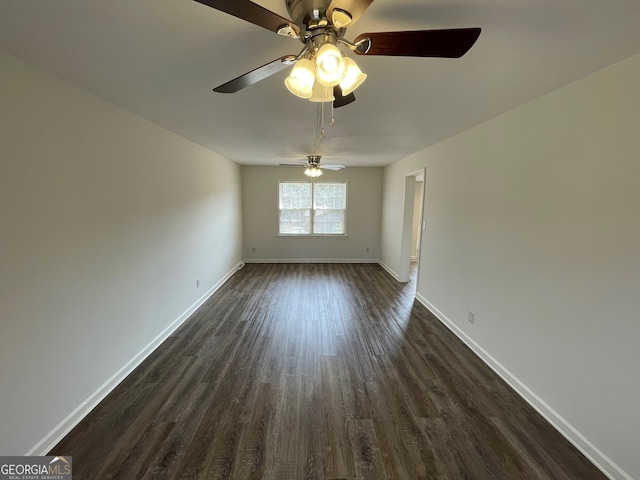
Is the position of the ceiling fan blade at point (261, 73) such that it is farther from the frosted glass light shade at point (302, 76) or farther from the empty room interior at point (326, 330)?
the frosted glass light shade at point (302, 76)

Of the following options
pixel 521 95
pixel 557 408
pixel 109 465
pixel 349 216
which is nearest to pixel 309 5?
pixel 521 95

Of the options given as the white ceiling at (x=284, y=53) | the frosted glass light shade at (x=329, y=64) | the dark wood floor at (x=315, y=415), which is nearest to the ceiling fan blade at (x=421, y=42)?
the frosted glass light shade at (x=329, y=64)

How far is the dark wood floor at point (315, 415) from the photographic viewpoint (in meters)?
1.58

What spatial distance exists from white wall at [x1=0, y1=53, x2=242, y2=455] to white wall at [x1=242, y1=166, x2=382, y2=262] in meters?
3.35

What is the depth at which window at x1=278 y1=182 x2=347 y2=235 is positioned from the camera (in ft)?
21.5

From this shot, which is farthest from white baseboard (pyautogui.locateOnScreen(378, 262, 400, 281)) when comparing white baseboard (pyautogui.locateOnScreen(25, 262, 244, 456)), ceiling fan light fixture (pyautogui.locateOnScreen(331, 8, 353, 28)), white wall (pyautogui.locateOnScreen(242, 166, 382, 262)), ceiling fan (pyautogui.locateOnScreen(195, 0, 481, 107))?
ceiling fan light fixture (pyautogui.locateOnScreen(331, 8, 353, 28))

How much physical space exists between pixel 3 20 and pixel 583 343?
3590mm

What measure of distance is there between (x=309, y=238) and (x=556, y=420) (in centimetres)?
538

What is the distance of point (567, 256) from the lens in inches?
71.6

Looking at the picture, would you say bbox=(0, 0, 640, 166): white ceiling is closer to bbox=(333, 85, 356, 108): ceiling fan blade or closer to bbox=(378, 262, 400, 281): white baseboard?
bbox=(333, 85, 356, 108): ceiling fan blade

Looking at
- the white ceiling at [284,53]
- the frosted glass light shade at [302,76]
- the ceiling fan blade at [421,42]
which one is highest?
the white ceiling at [284,53]

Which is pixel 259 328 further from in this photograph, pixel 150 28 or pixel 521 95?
pixel 521 95

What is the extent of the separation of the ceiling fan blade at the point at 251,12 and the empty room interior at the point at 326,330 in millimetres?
11

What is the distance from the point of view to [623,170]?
1502 millimetres
